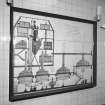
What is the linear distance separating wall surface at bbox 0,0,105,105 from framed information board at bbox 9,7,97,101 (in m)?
0.05

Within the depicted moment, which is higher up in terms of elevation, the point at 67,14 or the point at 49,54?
the point at 67,14

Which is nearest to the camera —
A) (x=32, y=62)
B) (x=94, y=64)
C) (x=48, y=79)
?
(x=32, y=62)

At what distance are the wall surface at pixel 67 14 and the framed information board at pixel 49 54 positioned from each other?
2.1 inches

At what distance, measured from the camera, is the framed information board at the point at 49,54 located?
67.3 inches

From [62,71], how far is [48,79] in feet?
0.74

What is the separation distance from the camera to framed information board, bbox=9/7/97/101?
5.61ft

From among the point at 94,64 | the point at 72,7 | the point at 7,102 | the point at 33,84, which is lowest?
the point at 7,102

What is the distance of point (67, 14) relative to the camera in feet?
6.89

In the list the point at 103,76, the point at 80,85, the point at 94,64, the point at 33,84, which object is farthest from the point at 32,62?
the point at 103,76

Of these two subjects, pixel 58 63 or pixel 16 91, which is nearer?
pixel 16 91

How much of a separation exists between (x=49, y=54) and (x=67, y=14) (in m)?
0.59

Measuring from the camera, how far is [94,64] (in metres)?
2.37

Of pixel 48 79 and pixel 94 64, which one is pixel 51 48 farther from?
pixel 94 64

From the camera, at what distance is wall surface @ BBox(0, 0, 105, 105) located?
162 centimetres
